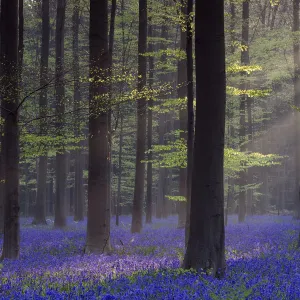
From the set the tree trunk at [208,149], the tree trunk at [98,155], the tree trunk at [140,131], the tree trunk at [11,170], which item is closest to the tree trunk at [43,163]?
the tree trunk at [140,131]

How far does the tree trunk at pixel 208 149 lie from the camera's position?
9.11 metres

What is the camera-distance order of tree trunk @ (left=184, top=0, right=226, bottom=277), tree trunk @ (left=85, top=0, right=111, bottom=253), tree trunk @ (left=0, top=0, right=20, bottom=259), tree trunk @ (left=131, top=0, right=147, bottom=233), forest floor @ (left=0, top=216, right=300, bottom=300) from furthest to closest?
1. tree trunk @ (left=131, top=0, right=147, bottom=233)
2. tree trunk @ (left=85, top=0, right=111, bottom=253)
3. tree trunk @ (left=0, top=0, right=20, bottom=259)
4. tree trunk @ (left=184, top=0, right=226, bottom=277)
5. forest floor @ (left=0, top=216, right=300, bottom=300)

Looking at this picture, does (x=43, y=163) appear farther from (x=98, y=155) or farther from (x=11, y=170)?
(x=11, y=170)

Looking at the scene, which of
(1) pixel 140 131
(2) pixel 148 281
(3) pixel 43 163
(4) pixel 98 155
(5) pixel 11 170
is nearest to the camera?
(2) pixel 148 281

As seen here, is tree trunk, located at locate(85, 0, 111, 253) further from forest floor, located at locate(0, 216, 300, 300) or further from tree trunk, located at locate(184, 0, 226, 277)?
tree trunk, located at locate(184, 0, 226, 277)

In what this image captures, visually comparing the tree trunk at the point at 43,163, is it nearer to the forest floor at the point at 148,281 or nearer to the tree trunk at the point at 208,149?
the forest floor at the point at 148,281

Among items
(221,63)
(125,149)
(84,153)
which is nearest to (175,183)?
(125,149)

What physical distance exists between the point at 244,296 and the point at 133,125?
104 ft

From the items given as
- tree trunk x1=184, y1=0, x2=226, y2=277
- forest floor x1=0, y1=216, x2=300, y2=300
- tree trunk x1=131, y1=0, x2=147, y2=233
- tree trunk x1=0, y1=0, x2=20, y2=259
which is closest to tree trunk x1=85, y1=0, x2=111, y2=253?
forest floor x1=0, y1=216, x2=300, y2=300

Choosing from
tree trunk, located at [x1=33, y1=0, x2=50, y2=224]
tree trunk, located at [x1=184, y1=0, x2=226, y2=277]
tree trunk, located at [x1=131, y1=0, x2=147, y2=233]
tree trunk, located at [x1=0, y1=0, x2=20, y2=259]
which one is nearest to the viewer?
tree trunk, located at [x1=184, y1=0, x2=226, y2=277]

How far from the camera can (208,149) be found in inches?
363

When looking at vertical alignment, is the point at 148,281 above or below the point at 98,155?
below

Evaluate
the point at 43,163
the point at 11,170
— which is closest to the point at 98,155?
the point at 11,170

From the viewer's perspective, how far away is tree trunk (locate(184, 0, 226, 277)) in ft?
29.9
